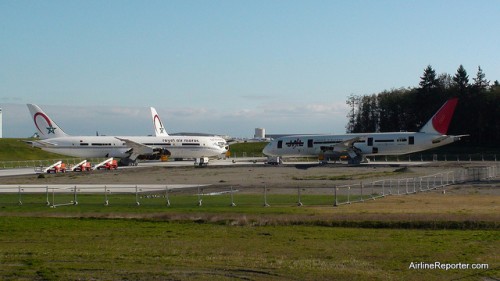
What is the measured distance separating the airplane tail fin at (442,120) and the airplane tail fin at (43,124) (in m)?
47.7

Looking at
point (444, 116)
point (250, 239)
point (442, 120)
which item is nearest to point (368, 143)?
point (442, 120)

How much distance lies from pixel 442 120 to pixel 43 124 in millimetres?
50997

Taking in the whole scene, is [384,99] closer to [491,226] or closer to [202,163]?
[202,163]

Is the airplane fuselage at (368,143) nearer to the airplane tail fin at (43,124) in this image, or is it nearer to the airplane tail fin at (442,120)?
the airplane tail fin at (442,120)

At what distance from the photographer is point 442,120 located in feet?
277

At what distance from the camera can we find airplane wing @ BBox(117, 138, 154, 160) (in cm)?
8938

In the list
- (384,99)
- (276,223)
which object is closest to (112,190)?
(276,223)

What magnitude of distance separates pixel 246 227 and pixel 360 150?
61.9 meters

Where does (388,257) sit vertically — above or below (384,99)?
below

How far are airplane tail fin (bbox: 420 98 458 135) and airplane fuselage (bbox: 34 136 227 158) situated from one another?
29995mm

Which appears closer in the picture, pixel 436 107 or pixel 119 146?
pixel 119 146

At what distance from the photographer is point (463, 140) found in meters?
117

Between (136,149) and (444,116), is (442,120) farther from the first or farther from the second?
→ (136,149)

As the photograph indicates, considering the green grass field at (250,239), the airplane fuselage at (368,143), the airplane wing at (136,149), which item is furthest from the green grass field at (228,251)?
the airplane wing at (136,149)
